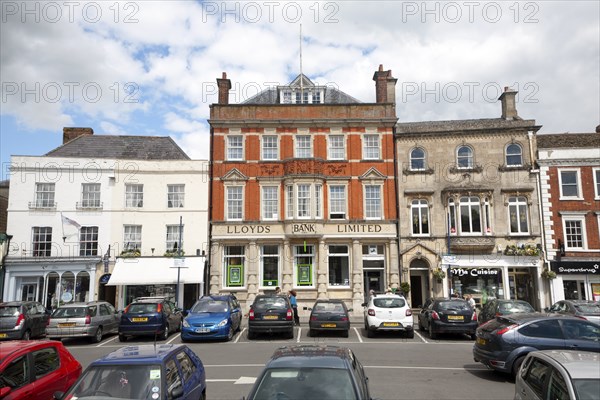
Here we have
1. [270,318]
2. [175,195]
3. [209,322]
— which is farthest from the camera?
[175,195]

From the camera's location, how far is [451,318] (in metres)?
17.2

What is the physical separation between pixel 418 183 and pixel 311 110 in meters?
8.03

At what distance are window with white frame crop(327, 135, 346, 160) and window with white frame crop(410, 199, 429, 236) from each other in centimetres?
532

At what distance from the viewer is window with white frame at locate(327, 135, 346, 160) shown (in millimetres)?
28473

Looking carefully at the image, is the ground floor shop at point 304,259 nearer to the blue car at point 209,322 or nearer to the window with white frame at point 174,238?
the window with white frame at point 174,238

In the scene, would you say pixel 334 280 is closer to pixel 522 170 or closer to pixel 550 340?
pixel 522 170

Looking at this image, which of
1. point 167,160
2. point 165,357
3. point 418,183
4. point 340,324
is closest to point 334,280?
point 418,183

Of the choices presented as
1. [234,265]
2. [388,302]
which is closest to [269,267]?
[234,265]

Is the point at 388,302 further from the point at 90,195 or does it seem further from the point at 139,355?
the point at 90,195

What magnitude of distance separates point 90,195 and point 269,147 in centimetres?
1129

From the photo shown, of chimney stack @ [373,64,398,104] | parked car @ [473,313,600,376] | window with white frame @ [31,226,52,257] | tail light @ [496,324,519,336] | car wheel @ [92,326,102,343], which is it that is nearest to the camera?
parked car @ [473,313,600,376]

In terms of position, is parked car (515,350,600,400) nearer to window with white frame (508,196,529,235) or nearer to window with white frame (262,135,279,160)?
window with white frame (508,196,529,235)

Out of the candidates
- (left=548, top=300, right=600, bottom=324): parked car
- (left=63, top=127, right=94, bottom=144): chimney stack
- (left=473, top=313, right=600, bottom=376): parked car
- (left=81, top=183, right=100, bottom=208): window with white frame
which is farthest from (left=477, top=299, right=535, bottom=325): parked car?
(left=63, top=127, right=94, bottom=144): chimney stack

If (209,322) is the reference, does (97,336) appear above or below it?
below
